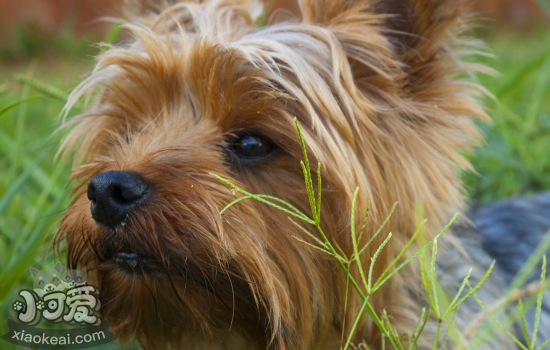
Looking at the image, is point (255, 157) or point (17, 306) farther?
point (17, 306)

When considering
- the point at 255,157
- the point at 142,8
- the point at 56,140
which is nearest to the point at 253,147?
the point at 255,157

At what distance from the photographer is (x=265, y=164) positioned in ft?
7.34

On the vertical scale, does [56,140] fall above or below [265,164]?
above

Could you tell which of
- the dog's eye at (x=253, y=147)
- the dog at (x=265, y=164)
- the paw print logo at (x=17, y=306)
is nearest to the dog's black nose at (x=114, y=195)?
the dog at (x=265, y=164)

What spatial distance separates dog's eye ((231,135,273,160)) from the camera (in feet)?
7.43

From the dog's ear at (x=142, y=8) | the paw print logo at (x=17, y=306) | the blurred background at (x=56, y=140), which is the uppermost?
the dog's ear at (x=142, y=8)

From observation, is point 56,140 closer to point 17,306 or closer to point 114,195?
point 17,306

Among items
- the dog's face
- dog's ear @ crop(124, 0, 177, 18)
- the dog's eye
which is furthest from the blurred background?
the dog's eye

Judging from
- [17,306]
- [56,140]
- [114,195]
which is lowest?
[17,306]

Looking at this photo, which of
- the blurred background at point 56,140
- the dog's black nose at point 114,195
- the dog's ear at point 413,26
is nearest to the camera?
the dog's black nose at point 114,195

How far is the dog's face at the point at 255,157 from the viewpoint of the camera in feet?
6.37

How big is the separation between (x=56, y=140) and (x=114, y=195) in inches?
76.1

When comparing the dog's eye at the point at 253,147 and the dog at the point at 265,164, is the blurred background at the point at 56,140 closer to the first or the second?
the dog at the point at 265,164

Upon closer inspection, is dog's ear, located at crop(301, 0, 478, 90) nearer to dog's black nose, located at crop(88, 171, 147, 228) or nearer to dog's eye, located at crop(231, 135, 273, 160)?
dog's eye, located at crop(231, 135, 273, 160)
